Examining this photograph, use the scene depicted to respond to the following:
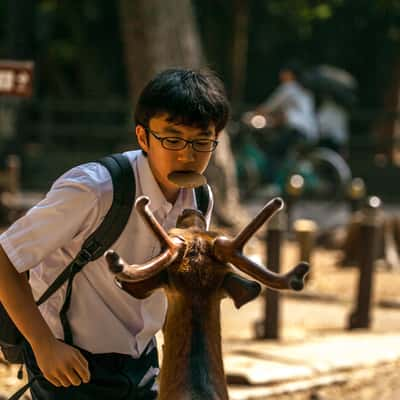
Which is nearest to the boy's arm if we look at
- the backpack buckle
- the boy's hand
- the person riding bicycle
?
the boy's hand

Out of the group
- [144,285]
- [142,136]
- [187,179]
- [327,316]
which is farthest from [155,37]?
[144,285]

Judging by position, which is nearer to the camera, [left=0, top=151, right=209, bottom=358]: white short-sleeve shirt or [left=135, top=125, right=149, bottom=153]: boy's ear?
[left=0, top=151, right=209, bottom=358]: white short-sleeve shirt

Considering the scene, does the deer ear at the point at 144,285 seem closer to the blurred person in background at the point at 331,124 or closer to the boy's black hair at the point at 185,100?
the boy's black hair at the point at 185,100

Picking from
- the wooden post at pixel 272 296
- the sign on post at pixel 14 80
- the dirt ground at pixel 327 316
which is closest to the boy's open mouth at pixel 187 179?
the dirt ground at pixel 327 316

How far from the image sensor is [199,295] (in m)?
2.48

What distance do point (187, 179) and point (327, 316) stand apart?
6008 millimetres

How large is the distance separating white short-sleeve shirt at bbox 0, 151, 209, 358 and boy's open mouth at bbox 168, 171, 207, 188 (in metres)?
0.18

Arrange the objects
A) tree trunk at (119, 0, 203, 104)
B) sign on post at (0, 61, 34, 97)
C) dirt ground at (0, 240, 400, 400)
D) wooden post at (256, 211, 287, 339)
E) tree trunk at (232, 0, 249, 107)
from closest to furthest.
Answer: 1. dirt ground at (0, 240, 400, 400)
2. sign on post at (0, 61, 34, 97)
3. wooden post at (256, 211, 287, 339)
4. tree trunk at (119, 0, 203, 104)
5. tree trunk at (232, 0, 249, 107)

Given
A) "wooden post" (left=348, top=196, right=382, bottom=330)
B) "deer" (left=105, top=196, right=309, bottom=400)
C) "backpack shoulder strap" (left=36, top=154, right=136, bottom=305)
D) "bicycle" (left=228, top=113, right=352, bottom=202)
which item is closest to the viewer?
"deer" (left=105, top=196, right=309, bottom=400)

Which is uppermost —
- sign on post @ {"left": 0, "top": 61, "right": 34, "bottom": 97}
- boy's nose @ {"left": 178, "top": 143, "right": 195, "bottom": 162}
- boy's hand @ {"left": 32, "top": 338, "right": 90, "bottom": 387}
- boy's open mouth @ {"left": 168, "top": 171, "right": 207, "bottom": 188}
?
sign on post @ {"left": 0, "top": 61, "right": 34, "bottom": 97}

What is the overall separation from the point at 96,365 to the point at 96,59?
17726 mm

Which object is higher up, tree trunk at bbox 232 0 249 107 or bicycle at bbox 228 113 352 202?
tree trunk at bbox 232 0 249 107

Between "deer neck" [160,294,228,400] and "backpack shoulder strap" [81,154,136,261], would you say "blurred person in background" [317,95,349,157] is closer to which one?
"backpack shoulder strap" [81,154,136,261]

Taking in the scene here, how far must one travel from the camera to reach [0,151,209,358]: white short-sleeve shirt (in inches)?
110
